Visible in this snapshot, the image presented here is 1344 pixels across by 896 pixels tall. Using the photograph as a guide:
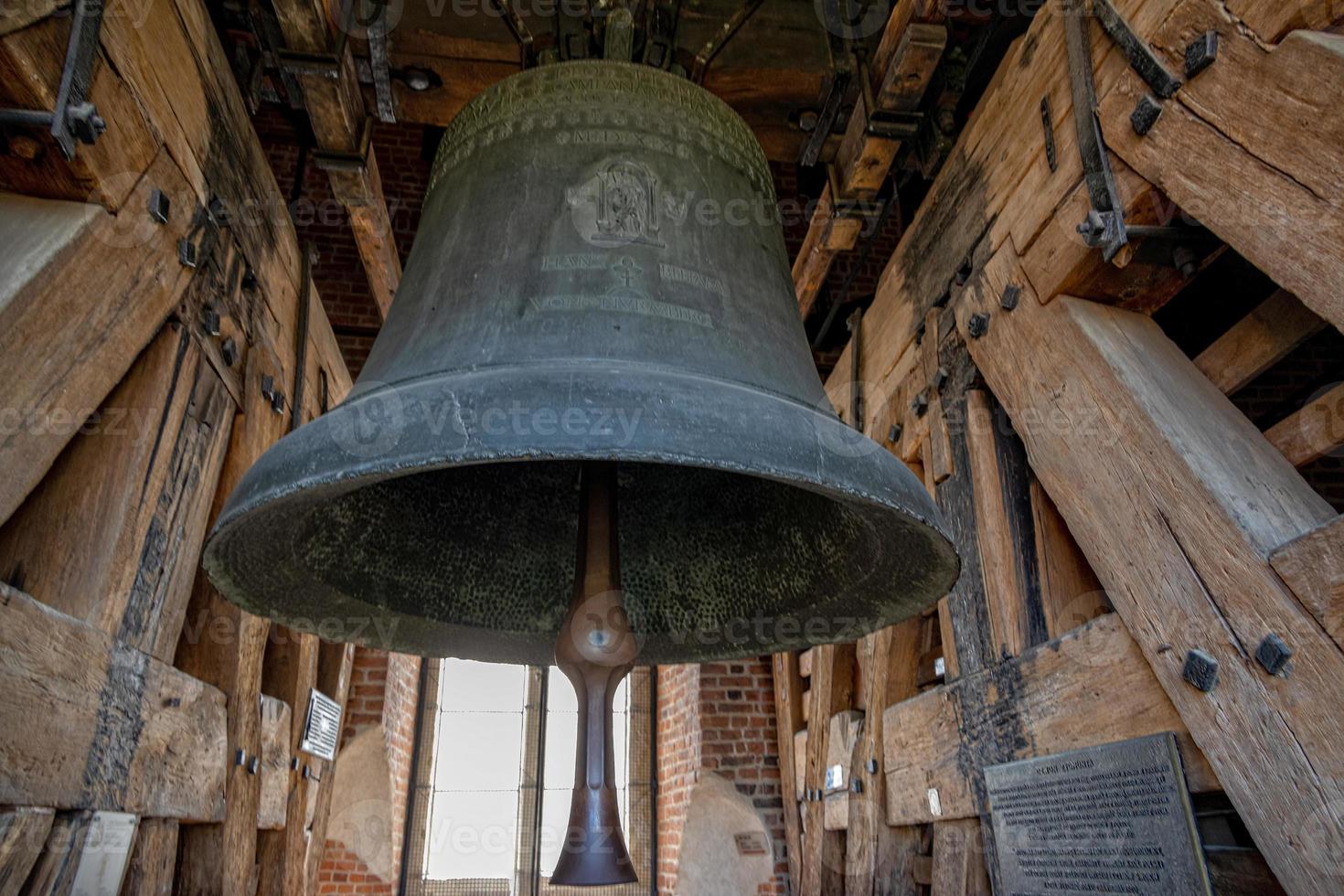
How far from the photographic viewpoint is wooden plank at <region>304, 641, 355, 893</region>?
312 cm

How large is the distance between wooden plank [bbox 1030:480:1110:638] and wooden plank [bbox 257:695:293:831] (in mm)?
2076

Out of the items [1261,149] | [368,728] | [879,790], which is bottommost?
[879,790]

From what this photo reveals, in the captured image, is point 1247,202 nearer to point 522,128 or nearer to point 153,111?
point 522,128

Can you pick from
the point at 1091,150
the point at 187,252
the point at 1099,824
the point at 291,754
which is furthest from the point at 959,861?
the point at 187,252

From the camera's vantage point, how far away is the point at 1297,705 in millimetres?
1289

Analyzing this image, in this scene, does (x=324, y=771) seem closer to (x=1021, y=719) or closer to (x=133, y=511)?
(x=133, y=511)

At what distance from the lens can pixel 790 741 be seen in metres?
4.05

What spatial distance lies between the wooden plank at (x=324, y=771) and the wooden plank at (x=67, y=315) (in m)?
1.81

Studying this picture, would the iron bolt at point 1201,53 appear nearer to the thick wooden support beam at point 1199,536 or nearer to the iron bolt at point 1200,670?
the thick wooden support beam at point 1199,536

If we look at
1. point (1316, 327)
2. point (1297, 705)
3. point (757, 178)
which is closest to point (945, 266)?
point (757, 178)

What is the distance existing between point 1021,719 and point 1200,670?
580 mm

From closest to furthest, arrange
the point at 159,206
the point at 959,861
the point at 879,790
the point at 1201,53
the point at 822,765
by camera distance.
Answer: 1. the point at 1201,53
2. the point at 159,206
3. the point at 959,861
4. the point at 879,790
5. the point at 822,765

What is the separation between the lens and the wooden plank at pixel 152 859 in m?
1.84

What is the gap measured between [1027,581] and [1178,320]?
6.84 feet
